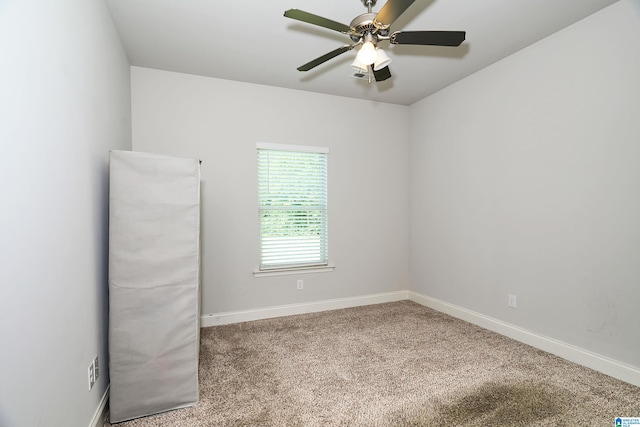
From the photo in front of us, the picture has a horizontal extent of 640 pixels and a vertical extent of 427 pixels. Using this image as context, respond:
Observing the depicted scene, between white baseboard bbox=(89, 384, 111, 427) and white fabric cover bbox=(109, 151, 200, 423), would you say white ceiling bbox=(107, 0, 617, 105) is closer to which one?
white fabric cover bbox=(109, 151, 200, 423)

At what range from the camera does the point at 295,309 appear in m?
3.79

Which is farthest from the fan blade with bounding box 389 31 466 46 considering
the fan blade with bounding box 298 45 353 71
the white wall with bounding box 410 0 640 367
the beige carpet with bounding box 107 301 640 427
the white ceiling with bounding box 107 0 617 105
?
the beige carpet with bounding box 107 301 640 427

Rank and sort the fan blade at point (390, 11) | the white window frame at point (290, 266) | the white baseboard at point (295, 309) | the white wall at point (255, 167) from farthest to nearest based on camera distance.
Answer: the white window frame at point (290, 266) → the white baseboard at point (295, 309) → the white wall at point (255, 167) → the fan blade at point (390, 11)

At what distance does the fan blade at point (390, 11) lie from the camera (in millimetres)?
1508

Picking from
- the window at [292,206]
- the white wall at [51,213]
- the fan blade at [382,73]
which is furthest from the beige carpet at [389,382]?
the fan blade at [382,73]

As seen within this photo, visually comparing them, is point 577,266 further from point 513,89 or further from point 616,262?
point 513,89

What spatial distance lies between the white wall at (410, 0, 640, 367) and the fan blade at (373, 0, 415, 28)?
1849 mm

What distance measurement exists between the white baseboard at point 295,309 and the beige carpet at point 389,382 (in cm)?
21

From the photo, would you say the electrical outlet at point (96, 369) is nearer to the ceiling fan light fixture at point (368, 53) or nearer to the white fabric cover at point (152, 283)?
the white fabric cover at point (152, 283)

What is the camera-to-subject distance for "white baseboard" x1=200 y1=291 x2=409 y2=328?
3.46 metres

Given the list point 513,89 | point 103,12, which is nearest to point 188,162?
point 103,12

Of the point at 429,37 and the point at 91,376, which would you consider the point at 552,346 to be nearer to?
the point at 429,37

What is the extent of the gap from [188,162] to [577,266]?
10.2ft

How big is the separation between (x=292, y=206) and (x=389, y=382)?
220 centimetres
